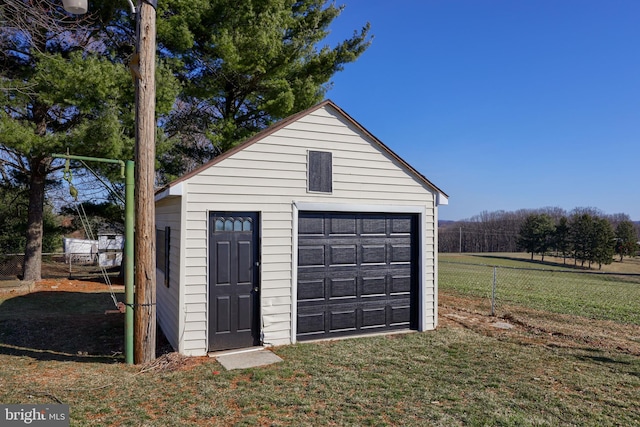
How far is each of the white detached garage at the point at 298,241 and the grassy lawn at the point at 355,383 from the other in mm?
493

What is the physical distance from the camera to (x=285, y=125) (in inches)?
254

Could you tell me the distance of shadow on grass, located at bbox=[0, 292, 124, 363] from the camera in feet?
20.1

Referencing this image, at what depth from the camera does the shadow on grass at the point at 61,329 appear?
20.1 ft

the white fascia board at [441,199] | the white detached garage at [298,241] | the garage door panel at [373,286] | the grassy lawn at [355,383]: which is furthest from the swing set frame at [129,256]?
the white fascia board at [441,199]

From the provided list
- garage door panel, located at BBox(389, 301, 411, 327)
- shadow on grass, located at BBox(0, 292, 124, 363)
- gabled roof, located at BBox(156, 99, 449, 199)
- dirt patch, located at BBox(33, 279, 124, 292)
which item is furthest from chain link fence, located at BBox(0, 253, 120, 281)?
garage door panel, located at BBox(389, 301, 411, 327)

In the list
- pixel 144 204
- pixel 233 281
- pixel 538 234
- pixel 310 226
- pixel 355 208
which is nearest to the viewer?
pixel 144 204

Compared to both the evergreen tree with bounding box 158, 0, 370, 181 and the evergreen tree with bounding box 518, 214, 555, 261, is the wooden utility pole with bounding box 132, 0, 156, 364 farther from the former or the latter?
the evergreen tree with bounding box 518, 214, 555, 261

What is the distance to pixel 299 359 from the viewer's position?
571cm

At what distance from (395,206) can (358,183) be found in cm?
84

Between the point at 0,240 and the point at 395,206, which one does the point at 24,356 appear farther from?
the point at 0,240

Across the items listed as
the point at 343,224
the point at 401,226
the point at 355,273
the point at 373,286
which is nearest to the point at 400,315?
the point at 373,286

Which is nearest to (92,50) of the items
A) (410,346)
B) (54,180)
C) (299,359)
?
(54,180)

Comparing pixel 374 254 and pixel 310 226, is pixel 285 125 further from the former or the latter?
pixel 374 254

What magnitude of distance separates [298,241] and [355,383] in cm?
248
